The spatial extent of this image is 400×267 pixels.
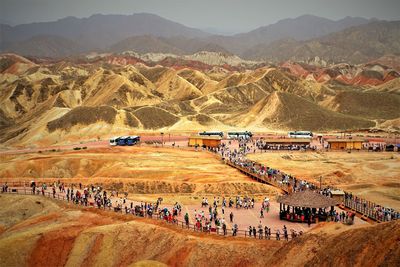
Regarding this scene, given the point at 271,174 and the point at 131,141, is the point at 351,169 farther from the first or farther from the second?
the point at 131,141

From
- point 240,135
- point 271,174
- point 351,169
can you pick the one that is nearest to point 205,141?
point 240,135

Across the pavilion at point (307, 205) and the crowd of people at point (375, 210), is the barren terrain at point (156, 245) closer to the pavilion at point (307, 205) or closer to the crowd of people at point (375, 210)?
the pavilion at point (307, 205)

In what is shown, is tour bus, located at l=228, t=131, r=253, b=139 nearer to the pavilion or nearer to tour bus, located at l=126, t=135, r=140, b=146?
tour bus, located at l=126, t=135, r=140, b=146

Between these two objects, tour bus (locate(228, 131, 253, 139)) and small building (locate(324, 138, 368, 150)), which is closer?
small building (locate(324, 138, 368, 150))

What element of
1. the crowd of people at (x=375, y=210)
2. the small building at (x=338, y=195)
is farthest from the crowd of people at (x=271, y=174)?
the small building at (x=338, y=195)

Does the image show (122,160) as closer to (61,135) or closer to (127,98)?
(61,135)

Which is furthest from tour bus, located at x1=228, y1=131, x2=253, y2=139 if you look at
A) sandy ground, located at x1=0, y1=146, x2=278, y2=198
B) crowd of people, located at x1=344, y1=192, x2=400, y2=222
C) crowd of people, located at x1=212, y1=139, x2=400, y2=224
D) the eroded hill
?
crowd of people, located at x1=344, y1=192, x2=400, y2=222
